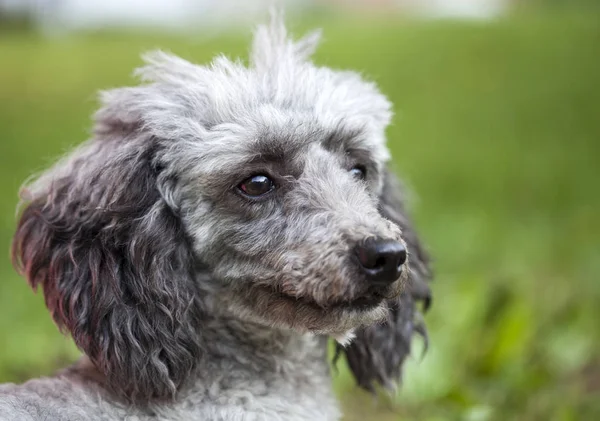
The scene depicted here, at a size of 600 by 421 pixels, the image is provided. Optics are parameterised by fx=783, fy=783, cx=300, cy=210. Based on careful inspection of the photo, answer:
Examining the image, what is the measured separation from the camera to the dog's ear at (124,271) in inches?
101

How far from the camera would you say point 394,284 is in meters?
2.45

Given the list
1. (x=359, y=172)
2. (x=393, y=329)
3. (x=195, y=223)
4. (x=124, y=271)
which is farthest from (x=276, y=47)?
(x=393, y=329)

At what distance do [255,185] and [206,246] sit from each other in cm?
27

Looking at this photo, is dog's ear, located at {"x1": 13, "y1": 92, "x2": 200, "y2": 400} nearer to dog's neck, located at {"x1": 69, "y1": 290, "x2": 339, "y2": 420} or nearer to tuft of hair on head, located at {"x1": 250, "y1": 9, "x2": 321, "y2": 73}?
dog's neck, located at {"x1": 69, "y1": 290, "x2": 339, "y2": 420}

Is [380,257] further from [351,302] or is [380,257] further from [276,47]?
[276,47]

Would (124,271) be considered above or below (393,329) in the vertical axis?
below

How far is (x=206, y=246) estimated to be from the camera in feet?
8.71

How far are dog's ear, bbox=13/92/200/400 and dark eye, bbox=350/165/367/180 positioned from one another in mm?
653

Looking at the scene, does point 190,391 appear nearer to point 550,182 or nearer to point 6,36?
point 550,182

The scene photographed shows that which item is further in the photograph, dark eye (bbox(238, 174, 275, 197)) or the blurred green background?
the blurred green background

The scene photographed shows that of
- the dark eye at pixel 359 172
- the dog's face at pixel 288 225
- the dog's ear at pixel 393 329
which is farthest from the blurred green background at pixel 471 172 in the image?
the dog's face at pixel 288 225

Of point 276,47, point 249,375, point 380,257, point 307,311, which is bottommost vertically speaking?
point 249,375

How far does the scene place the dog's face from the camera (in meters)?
2.41

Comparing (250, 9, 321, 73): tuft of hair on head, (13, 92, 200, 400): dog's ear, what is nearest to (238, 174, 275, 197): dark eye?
(13, 92, 200, 400): dog's ear
